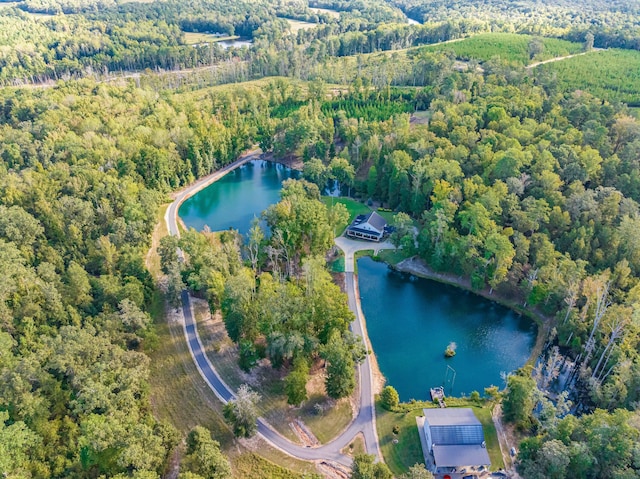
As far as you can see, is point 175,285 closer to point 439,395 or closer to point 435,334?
point 435,334

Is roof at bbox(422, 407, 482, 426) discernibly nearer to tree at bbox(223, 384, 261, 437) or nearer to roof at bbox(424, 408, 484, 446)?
roof at bbox(424, 408, 484, 446)

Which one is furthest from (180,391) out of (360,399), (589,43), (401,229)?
(589,43)

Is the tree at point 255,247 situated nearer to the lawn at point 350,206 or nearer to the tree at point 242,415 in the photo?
the lawn at point 350,206

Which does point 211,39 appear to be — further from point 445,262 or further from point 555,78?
point 445,262

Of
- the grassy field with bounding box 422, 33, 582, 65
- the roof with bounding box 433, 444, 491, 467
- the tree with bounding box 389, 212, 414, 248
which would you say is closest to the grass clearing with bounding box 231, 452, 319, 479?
the roof with bounding box 433, 444, 491, 467

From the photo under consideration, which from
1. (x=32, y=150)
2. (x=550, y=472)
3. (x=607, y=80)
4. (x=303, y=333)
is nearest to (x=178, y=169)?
(x=32, y=150)

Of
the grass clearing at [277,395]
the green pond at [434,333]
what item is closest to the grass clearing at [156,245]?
the grass clearing at [277,395]

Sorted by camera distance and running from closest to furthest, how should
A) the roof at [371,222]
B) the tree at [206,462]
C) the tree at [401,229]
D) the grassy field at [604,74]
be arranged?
the tree at [206,462]
the tree at [401,229]
the roof at [371,222]
the grassy field at [604,74]
